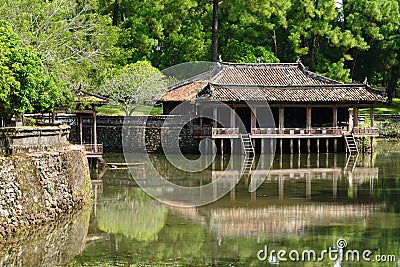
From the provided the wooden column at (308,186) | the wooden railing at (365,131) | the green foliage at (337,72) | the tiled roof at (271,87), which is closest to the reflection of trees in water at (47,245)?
the wooden column at (308,186)

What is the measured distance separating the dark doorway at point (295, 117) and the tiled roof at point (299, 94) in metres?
1.93

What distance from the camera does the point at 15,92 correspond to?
22562 mm

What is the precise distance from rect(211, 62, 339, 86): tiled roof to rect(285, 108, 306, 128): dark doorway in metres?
1.57

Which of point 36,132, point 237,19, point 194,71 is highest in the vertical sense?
point 237,19

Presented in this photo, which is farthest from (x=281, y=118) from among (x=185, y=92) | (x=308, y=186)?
(x=308, y=186)

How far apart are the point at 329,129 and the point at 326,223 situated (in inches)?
935

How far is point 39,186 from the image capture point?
70.1 feet

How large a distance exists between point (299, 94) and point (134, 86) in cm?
973

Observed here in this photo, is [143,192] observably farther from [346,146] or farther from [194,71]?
[194,71]

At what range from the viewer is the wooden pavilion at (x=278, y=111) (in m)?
44.8

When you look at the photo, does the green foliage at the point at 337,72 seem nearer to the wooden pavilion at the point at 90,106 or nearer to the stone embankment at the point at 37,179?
the wooden pavilion at the point at 90,106

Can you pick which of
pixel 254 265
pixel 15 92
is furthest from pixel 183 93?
pixel 254 265

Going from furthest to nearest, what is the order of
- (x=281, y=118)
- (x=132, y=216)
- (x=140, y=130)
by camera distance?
1. (x=281, y=118)
2. (x=140, y=130)
3. (x=132, y=216)

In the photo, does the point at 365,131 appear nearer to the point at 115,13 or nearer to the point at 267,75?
the point at 267,75
